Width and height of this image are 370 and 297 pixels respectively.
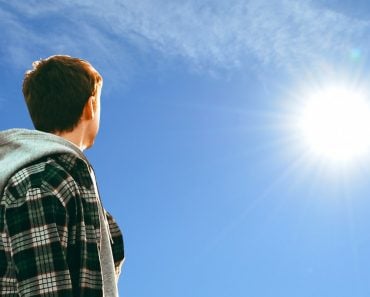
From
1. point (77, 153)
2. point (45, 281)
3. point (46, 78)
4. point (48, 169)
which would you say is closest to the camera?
point (45, 281)

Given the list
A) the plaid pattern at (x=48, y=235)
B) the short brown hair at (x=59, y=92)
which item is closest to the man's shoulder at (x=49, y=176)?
the plaid pattern at (x=48, y=235)

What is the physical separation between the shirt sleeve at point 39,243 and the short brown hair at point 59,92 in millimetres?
698

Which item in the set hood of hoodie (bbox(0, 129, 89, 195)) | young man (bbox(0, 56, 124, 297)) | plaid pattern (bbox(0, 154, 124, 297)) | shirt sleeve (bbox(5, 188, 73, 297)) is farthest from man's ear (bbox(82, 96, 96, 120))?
shirt sleeve (bbox(5, 188, 73, 297))

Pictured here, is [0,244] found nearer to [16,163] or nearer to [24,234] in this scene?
[24,234]

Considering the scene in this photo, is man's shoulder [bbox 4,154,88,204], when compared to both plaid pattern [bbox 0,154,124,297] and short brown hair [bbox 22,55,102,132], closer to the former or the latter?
plaid pattern [bbox 0,154,124,297]

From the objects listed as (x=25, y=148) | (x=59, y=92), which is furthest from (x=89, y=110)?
(x=25, y=148)

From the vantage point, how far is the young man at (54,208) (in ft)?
11.7

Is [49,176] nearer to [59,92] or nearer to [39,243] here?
[39,243]

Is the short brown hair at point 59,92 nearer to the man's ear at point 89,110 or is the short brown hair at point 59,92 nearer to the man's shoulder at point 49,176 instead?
the man's ear at point 89,110

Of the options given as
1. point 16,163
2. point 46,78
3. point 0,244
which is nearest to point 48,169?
point 16,163

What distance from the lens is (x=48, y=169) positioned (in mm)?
3756

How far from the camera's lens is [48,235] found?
11.7 ft

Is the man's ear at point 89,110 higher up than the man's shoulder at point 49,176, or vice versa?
the man's ear at point 89,110

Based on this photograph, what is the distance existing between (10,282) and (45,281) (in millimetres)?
256
